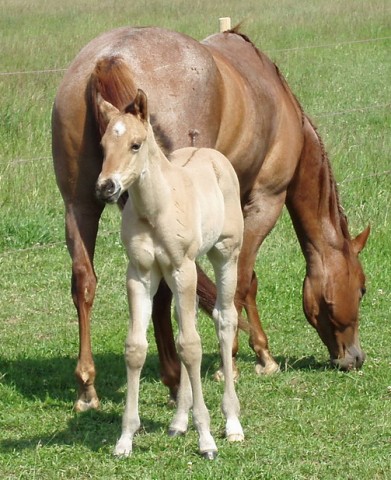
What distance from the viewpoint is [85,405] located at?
5262 mm

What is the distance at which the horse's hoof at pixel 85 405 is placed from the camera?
5234mm

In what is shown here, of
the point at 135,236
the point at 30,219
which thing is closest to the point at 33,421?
the point at 135,236

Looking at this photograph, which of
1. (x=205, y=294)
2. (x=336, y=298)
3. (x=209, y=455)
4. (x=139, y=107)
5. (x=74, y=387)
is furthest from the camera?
(x=336, y=298)

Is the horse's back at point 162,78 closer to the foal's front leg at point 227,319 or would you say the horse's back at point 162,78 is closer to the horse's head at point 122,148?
the foal's front leg at point 227,319

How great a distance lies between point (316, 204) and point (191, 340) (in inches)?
97.1

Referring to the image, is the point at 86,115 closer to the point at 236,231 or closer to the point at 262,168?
the point at 236,231

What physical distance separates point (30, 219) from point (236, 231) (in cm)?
428

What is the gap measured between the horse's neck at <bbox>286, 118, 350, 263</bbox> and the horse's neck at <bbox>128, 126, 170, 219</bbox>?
240 centimetres

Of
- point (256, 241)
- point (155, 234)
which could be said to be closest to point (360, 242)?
point (256, 241)

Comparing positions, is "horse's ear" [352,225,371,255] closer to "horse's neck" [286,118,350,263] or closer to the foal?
"horse's neck" [286,118,350,263]

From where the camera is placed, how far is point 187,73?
5.28 metres

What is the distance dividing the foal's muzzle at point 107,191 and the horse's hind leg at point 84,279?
1534 millimetres

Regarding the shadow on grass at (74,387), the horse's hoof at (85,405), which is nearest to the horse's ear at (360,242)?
the shadow on grass at (74,387)

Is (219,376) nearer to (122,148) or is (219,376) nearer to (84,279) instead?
(84,279)
